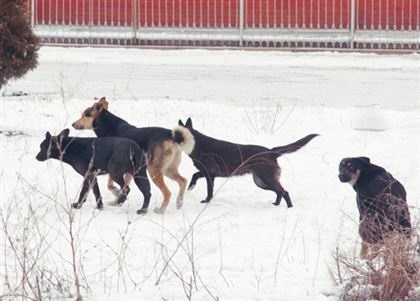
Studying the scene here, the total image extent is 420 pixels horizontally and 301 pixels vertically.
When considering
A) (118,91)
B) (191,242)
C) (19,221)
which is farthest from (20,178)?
(118,91)

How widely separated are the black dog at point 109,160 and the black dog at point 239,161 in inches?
27.9

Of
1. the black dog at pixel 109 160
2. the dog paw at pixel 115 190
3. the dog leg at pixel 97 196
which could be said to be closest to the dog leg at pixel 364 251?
the black dog at pixel 109 160

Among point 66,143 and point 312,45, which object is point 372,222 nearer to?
point 66,143

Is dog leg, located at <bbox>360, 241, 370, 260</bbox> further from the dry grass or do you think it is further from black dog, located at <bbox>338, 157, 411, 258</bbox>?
the dry grass

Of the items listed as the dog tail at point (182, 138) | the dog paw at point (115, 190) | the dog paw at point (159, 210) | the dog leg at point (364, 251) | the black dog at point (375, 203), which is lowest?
the dog paw at point (159, 210)

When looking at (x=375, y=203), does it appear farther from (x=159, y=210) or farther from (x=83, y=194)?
(x=83, y=194)

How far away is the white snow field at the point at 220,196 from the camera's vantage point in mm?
8094

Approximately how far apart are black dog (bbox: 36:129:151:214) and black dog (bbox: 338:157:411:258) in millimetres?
2088

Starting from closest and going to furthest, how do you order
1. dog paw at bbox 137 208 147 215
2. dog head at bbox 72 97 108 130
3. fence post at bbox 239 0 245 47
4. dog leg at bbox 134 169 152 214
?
dog paw at bbox 137 208 147 215 < dog leg at bbox 134 169 152 214 < dog head at bbox 72 97 108 130 < fence post at bbox 239 0 245 47

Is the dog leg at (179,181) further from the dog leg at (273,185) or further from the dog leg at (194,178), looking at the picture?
the dog leg at (273,185)

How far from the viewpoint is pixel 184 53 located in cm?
2714

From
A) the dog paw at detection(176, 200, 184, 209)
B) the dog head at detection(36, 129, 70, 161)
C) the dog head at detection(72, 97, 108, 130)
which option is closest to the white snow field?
the dog paw at detection(176, 200, 184, 209)

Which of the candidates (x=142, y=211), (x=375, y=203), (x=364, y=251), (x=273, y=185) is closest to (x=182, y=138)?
(x=142, y=211)

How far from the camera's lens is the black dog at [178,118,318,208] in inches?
426
